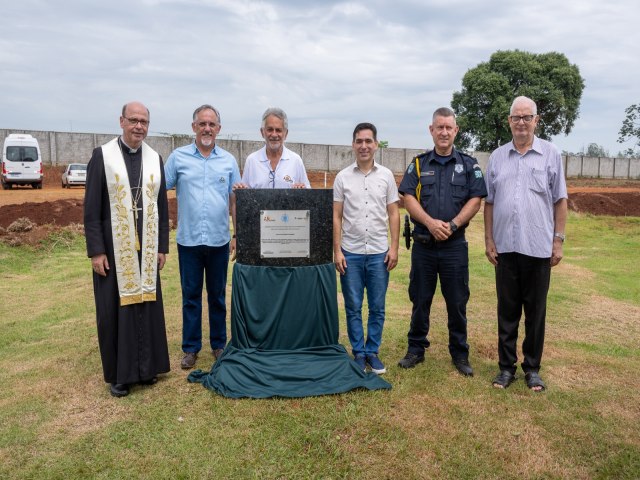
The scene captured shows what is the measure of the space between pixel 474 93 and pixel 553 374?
3331 cm

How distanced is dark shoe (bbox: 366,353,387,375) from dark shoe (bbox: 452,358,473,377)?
1.92ft

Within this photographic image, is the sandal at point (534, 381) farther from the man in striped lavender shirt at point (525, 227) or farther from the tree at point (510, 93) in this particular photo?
the tree at point (510, 93)

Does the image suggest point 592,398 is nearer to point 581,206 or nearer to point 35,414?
point 35,414

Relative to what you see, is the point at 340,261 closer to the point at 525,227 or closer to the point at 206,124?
the point at 525,227

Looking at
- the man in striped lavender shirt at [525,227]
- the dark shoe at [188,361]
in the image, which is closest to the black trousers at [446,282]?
the man in striped lavender shirt at [525,227]

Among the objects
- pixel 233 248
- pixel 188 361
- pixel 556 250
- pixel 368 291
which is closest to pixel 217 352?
pixel 188 361

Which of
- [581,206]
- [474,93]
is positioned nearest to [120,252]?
[581,206]

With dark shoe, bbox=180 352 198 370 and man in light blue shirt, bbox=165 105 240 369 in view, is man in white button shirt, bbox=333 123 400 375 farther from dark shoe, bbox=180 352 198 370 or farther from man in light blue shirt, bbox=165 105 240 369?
dark shoe, bbox=180 352 198 370

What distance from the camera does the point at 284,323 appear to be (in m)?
4.30

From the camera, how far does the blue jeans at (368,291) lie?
4.20 m

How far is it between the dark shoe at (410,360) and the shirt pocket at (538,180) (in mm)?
1617

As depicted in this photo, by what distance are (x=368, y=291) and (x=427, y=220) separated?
2.37 ft

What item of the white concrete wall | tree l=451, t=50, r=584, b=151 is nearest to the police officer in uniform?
the white concrete wall

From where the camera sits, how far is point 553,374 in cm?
434
